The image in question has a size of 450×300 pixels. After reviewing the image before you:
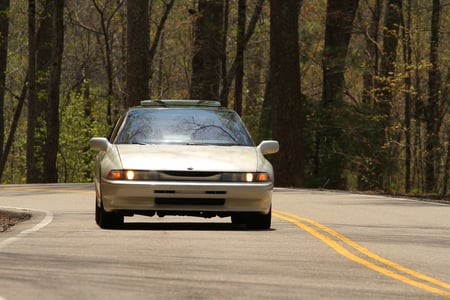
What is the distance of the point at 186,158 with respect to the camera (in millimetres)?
14805

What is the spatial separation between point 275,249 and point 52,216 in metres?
6.12

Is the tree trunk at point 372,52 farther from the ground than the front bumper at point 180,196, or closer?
farther from the ground

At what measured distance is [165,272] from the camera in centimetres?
1062

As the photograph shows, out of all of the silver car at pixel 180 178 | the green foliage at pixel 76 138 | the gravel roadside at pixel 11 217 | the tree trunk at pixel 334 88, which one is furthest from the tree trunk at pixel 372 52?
the silver car at pixel 180 178

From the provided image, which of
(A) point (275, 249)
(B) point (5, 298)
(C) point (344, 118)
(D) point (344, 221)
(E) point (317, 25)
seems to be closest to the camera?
(B) point (5, 298)

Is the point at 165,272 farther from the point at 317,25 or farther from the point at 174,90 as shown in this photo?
the point at 174,90

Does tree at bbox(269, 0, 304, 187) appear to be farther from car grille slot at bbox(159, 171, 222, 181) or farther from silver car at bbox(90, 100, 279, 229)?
Answer: car grille slot at bbox(159, 171, 222, 181)

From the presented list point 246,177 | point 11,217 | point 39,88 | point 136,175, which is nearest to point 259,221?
point 246,177

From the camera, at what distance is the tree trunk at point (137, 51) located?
→ 34.8 m

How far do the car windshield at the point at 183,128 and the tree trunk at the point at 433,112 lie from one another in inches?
874

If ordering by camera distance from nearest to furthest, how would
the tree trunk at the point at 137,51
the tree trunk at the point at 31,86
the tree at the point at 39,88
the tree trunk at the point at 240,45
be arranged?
the tree trunk at the point at 137,51 → the tree trunk at the point at 240,45 → the tree trunk at the point at 31,86 → the tree at the point at 39,88

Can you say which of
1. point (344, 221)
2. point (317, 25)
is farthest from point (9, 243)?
point (317, 25)

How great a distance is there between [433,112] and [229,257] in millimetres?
31416

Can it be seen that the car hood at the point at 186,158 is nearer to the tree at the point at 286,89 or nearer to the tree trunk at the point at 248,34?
the tree at the point at 286,89
